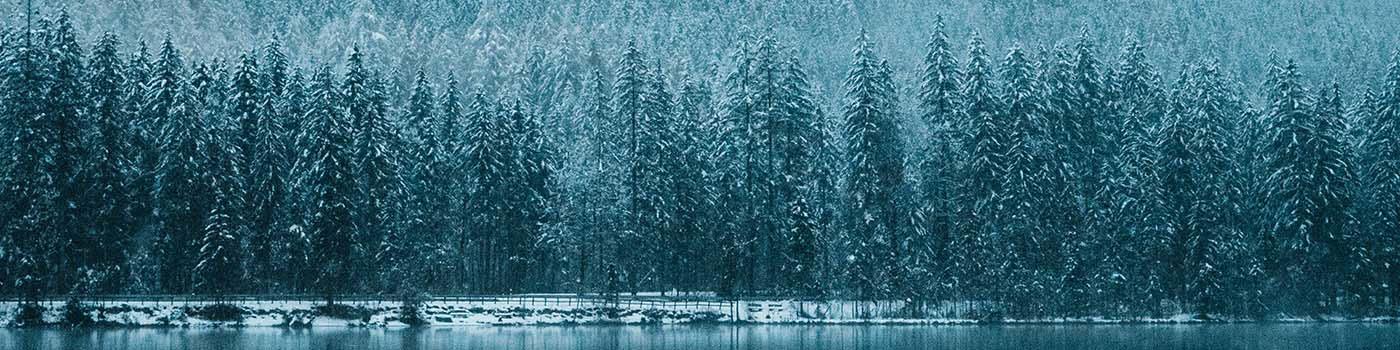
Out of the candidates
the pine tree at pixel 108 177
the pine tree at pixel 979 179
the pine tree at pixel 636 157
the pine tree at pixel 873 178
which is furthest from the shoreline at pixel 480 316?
the pine tree at pixel 636 157

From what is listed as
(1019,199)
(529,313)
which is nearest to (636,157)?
(529,313)

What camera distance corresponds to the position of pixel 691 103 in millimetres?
77250

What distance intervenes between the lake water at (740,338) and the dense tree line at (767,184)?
5.04 m

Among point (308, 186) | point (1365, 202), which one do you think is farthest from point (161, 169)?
point (1365, 202)

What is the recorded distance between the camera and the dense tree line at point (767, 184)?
207 feet

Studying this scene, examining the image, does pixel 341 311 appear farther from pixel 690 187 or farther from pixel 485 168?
pixel 690 187

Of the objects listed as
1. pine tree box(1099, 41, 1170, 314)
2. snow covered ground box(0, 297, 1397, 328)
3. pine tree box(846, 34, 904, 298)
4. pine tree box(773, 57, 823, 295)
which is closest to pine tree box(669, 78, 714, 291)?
pine tree box(773, 57, 823, 295)

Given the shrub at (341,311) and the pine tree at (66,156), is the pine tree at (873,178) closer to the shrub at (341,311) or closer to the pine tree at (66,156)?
the shrub at (341,311)

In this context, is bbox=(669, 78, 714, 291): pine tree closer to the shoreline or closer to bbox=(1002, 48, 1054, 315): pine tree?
the shoreline

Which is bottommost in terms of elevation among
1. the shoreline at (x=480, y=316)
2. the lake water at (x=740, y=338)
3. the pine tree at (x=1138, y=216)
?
the lake water at (x=740, y=338)

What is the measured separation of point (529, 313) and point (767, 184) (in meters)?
13.0

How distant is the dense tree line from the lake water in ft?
16.5

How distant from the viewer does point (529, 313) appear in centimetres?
6475

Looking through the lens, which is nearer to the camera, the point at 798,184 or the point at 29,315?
the point at 29,315
